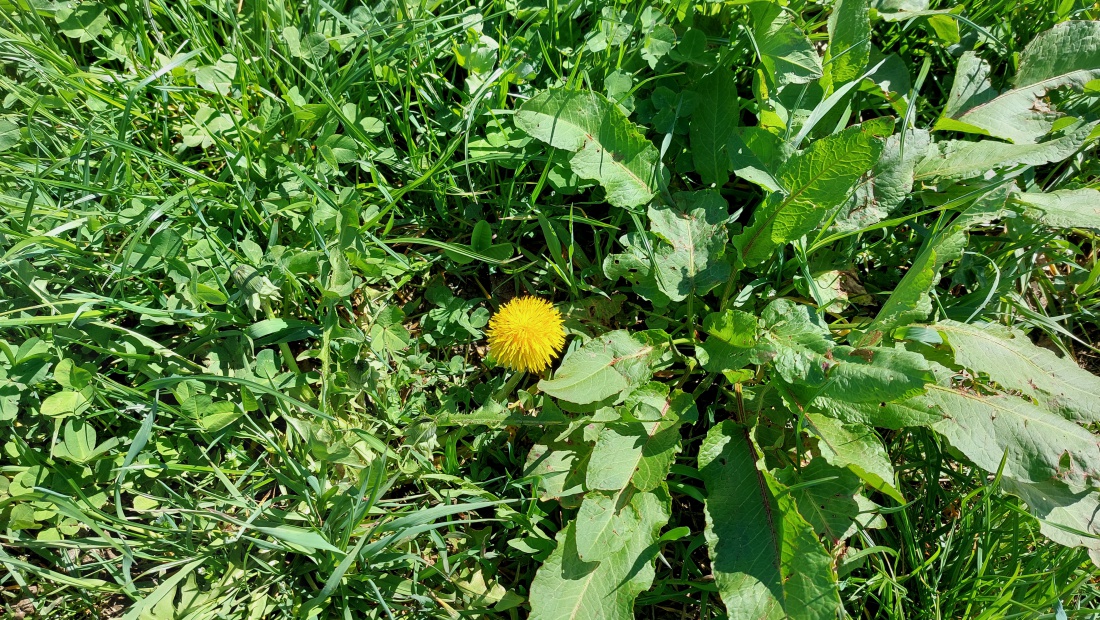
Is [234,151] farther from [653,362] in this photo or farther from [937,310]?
[937,310]

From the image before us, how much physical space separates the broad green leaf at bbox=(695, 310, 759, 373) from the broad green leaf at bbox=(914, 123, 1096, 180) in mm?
911

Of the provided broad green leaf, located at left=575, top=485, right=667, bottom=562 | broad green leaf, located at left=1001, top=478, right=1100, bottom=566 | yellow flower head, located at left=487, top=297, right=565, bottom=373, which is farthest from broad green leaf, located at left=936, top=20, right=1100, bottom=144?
broad green leaf, located at left=575, top=485, right=667, bottom=562

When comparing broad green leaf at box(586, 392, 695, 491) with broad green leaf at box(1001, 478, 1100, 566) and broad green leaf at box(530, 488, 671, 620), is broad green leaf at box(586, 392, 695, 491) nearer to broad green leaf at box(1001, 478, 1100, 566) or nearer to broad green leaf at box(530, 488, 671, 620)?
broad green leaf at box(530, 488, 671, 620)

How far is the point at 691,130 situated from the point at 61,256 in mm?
2122

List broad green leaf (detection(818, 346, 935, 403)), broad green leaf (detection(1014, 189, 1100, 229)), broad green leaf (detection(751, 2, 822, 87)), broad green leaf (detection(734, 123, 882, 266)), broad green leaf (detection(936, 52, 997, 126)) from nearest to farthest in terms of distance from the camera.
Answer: broad green leaf (detection(818, 346, 935, 403)) < broad green leaf (detection(734, 123, 882, 266)) < broad green leaf (detection(751, 2, 822, 87)) < broad green leaf (detection(1014, 189, 1100, 229)) < broad green leaf (detection(936, 52, 997, 126))

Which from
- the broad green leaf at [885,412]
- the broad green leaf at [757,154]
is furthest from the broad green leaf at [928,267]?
the broad green leaf at [757,154]

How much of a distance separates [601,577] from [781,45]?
5.85ft

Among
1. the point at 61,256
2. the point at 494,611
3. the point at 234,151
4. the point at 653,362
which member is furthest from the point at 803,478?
the point at 61,256

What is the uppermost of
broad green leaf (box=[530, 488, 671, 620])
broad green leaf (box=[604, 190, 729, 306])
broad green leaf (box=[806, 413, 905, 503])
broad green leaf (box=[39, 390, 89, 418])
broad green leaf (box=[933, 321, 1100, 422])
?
broad green leaf (box=[604, 190, 729, 306])

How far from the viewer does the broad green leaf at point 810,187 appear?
1.96m

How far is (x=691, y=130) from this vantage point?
2.40 metres

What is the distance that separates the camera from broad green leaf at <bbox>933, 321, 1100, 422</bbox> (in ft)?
6.93

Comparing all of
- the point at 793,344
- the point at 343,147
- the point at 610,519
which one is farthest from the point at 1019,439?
the point at 343,147

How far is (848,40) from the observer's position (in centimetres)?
227
